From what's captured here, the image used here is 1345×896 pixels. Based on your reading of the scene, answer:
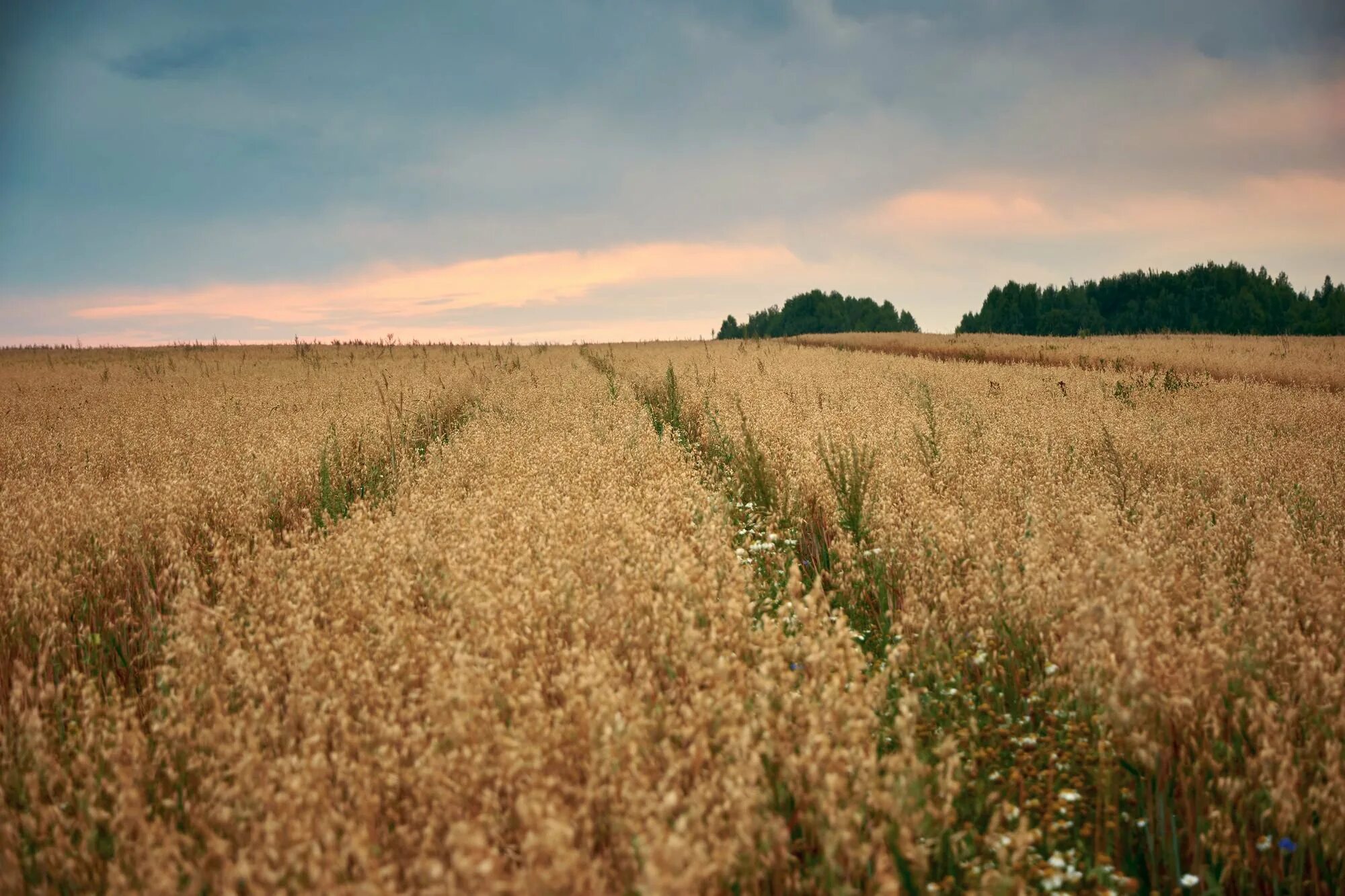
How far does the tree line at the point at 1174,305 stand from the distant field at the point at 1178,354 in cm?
6848

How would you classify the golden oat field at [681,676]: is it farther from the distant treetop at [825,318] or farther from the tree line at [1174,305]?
the distant treetop at [825,318]

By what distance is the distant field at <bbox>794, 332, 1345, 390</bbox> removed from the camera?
16656 millimetres

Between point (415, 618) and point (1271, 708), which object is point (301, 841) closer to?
point (415, 618)

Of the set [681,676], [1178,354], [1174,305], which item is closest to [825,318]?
[1174,305]

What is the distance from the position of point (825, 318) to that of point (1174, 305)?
5851 centimetres

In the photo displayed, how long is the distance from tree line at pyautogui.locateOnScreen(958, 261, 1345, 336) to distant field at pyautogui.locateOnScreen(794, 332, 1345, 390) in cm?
6848


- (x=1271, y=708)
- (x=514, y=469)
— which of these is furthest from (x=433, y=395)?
(x=1271, y=708)

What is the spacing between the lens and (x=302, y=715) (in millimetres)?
2553

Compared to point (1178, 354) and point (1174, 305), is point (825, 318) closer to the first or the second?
point (1174, 305)

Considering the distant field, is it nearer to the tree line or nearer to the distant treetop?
the tree line

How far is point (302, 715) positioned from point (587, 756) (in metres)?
1.07

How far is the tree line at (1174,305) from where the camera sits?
92.8 m

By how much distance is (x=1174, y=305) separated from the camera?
103m

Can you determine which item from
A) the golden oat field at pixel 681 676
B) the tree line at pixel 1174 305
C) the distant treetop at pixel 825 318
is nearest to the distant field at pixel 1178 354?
the golden oat field at pixel 681 676
